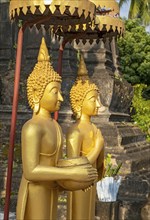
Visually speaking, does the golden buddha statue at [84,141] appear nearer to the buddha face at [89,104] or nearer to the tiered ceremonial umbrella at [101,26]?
the buddha face at [89,104]

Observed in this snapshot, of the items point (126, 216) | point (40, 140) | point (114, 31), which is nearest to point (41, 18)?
point (114, 31)

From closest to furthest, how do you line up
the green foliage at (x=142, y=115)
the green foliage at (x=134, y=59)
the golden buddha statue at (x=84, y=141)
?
the golden buddha statue at (x=84, y=141) < the green foliage at (x=142, y=115) < the green foliage at (x=134, y=59)

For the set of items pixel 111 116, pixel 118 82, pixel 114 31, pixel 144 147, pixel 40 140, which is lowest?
pixel 144 147

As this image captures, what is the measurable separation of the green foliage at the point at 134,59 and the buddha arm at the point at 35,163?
17.1m

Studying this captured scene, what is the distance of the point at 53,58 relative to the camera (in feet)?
32.9

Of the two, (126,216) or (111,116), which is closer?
(126,216)

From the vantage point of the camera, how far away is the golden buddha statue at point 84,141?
442 cm

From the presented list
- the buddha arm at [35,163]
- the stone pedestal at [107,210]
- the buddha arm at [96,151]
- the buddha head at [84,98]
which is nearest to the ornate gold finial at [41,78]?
the buddha arm at [35,163]

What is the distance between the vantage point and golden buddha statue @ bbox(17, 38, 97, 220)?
3684 millimetres

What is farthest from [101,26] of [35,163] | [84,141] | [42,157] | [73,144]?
[35,163]

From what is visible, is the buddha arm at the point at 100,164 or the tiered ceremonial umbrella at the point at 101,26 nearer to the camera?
the buddha arm at the point at 100,164

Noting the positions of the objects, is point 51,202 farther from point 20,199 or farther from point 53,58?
point 53,58

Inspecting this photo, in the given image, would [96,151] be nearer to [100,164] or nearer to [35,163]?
[100,164]

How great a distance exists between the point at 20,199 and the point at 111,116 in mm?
6019
